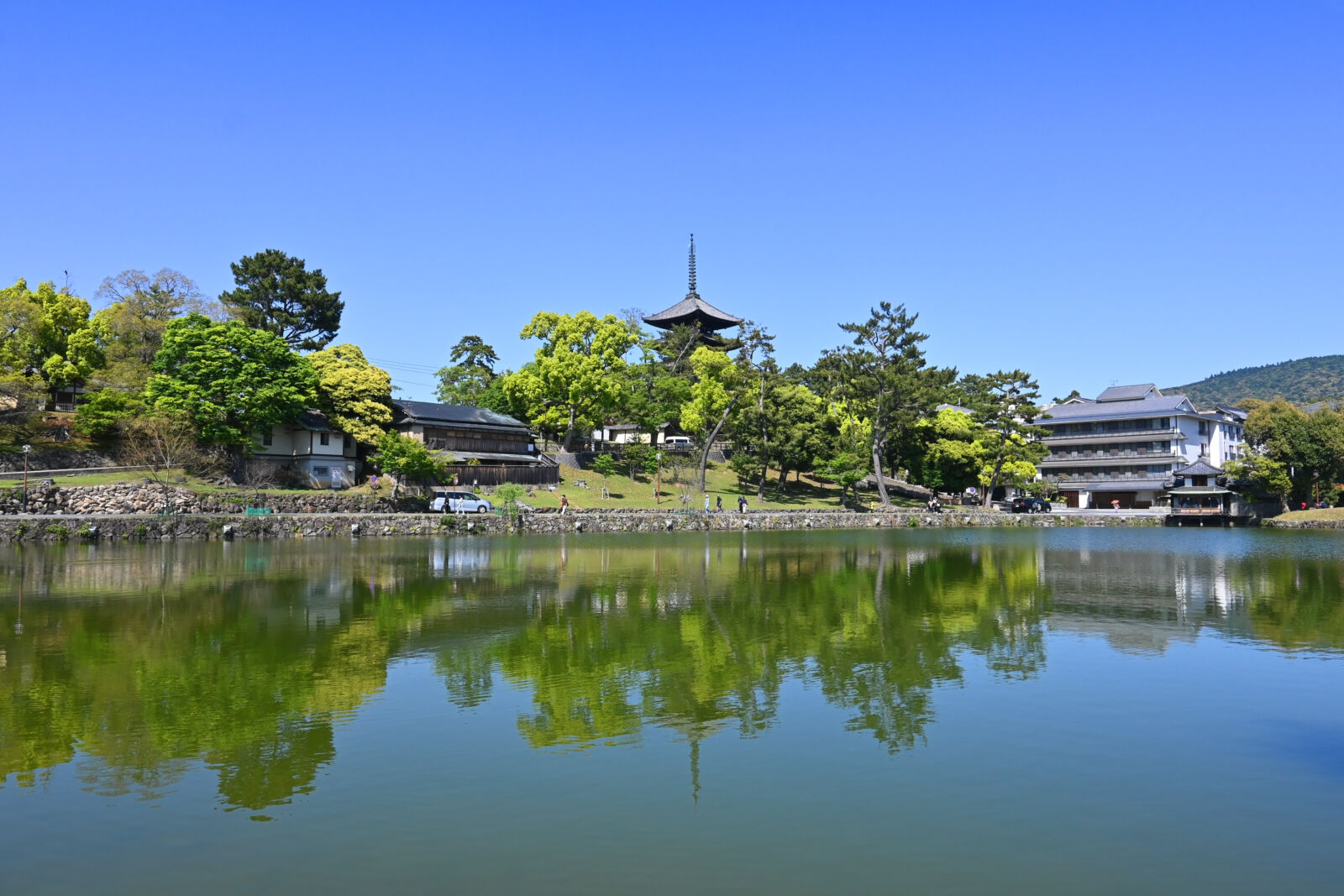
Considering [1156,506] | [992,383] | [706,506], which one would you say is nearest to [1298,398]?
[1156,506]

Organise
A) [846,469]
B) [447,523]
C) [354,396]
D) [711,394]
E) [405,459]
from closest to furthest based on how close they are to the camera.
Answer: [447,523] → [405,459] → [354,396] → [846,469] → [711,394]

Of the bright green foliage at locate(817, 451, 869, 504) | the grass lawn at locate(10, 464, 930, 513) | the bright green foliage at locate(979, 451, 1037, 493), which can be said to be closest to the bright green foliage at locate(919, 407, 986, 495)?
the bright green foliage at locate(979, 451, 1037, 493)

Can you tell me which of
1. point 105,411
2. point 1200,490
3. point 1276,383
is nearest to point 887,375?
point 1200,490

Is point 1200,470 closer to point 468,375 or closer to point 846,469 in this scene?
point 846,469

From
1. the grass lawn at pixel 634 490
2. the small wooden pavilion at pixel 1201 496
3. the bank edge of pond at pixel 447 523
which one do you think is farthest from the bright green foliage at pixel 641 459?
the small wooden pavilion at pixel 1201 496

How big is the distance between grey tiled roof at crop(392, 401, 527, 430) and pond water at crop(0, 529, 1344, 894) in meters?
37.9

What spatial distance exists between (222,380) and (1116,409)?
71566 millimetres

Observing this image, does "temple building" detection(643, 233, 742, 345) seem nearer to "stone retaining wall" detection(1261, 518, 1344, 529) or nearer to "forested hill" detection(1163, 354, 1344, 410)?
"stone retaining wall" detection(1261, 518, 1344, 529)

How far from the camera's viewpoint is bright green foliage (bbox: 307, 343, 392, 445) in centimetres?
5300

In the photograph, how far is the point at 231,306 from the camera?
65.1 m

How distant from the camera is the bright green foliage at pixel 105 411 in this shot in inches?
1823

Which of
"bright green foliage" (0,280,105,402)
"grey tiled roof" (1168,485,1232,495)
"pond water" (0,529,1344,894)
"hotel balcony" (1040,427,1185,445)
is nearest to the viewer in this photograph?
"pond water" (0,529,1344,894)

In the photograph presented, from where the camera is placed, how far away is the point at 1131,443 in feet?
256

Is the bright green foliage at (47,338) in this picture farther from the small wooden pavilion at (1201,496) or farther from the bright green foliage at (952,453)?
the small wooden pavilion at (1201,496)
